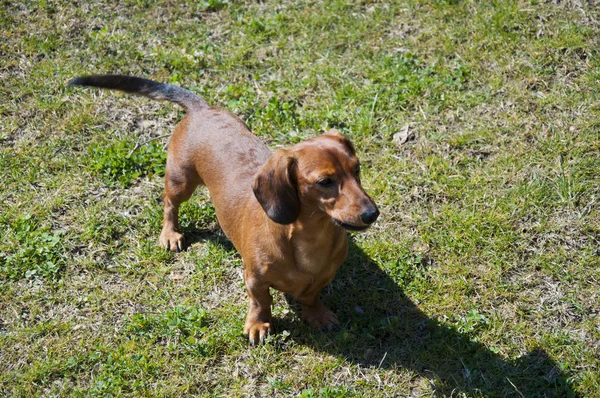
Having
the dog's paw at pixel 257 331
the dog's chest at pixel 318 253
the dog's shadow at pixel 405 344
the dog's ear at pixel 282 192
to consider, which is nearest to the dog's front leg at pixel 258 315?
the dog's paw at pixel 257 331

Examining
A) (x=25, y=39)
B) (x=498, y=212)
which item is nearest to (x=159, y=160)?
(x=25, y=39)

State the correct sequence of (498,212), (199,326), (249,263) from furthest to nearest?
(498,212) < (199,326) < (249,263)

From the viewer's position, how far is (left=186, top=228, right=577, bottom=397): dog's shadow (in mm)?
3658

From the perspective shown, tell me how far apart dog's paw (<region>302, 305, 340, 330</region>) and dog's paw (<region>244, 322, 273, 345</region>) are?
24 cm

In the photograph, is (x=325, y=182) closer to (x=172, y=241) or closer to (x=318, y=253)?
(x=318, y=253)

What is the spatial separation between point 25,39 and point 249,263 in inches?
150

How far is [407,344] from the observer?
155 inches

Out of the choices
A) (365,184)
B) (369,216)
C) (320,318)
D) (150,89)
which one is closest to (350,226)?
(369,216)

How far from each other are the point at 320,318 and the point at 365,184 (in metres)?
1.21

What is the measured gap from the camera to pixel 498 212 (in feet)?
14.7

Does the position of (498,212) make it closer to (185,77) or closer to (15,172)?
(185,77)

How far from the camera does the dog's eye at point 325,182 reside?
3326 millimetres

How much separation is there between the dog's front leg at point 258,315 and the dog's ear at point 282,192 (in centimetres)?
59

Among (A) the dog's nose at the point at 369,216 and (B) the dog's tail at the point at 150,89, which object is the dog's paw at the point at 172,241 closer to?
(B) the dog's tail at the point at 150,89
